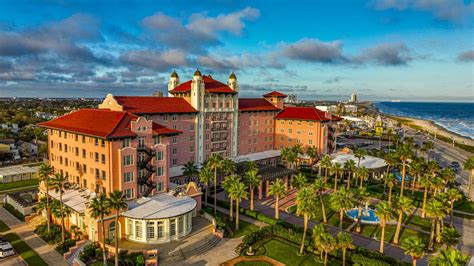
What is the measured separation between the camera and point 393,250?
47594 mm

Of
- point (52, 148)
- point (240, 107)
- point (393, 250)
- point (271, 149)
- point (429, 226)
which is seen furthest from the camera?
point (271, 149)

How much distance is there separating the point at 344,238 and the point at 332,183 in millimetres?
42730

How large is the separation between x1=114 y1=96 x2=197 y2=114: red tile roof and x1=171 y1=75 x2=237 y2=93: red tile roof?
390 cm

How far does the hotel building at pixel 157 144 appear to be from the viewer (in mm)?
49344

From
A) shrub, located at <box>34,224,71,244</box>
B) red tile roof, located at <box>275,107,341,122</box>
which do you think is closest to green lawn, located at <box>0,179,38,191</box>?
shrub, located at <box>34,224,71,244</box>

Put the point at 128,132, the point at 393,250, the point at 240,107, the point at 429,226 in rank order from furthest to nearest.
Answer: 1. the point at 240,107
2. the point at 429,226
3. the point at 128,132
4. the point at 393,250

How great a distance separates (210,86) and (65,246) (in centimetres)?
4728

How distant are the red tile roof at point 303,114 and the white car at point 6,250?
7238 centimetres

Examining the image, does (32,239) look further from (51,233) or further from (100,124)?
(100,124)

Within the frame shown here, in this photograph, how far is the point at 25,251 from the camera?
Answer: 45.8m

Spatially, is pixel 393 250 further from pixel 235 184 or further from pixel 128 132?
pixel 128 132

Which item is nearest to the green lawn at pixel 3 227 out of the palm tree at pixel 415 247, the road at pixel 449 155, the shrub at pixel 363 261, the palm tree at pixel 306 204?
the palm tree at pixel 306 204

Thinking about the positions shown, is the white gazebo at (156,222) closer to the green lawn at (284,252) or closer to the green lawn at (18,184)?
the green lawn at (284,252)

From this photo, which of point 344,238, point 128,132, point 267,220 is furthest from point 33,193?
point 344,238
